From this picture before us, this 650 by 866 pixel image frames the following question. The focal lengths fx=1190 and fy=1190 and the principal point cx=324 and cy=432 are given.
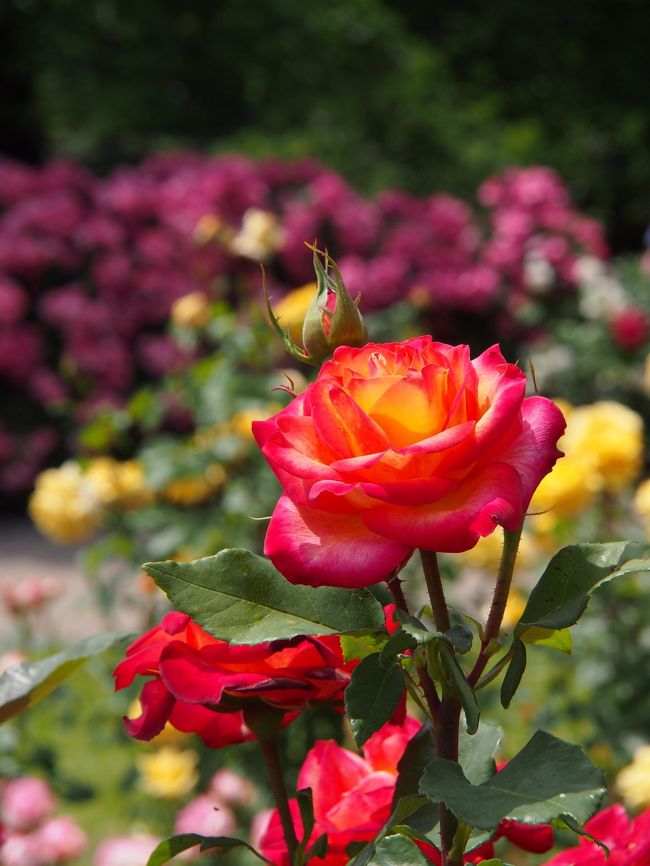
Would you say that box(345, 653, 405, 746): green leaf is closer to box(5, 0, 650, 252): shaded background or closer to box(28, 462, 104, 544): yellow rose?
box(28, 462, 104, 544): yellow rose

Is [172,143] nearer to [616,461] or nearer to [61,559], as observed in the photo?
[61,559]

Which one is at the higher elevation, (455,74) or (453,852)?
(453,852)

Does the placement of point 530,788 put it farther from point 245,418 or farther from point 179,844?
point 245,418

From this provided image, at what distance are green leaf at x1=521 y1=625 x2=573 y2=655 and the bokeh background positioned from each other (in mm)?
49

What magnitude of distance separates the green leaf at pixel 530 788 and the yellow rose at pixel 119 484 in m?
1.83

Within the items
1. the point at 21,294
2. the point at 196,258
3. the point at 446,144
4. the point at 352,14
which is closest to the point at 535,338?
the point at 196,258

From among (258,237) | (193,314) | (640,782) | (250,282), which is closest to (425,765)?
(640,782)

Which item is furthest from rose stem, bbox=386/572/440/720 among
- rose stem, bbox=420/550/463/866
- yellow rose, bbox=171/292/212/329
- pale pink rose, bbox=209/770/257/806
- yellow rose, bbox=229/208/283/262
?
yellow rose, bbox=229/208/283/262

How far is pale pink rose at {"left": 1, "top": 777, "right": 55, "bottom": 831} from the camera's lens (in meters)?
1.84

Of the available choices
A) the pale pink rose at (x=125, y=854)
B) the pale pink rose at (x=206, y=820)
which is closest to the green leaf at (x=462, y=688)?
the pale pink rose at (x=125, y=854)

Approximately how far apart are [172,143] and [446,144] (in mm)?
4602

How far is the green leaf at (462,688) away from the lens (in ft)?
1.42

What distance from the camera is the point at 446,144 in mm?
8305

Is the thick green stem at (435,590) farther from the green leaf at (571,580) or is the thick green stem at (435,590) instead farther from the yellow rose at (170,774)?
the yellow rose at (170,774)
